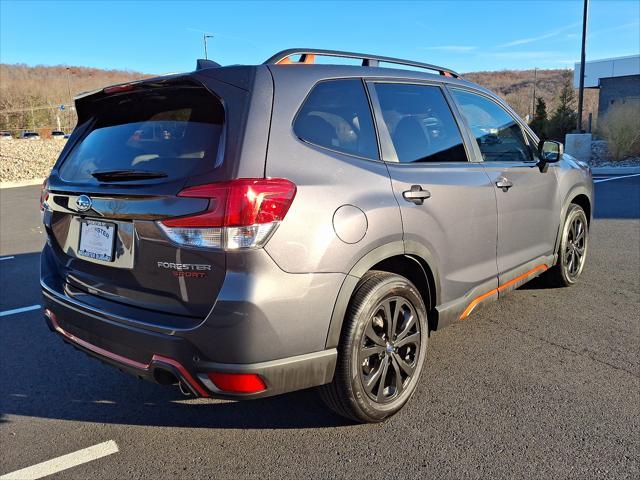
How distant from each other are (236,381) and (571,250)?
3.98 m

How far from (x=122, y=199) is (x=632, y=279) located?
16.5 ft

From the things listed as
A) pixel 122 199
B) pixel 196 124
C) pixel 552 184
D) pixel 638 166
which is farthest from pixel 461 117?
pixel 638 166

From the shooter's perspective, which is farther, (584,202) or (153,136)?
(584,202)

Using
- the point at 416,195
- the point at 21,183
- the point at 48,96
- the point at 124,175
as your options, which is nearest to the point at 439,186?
the point at 416,195

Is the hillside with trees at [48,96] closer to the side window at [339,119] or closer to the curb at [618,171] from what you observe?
the curb at [618,171]

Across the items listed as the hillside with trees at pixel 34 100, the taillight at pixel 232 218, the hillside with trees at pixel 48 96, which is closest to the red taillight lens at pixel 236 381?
the taillight at pixel 232 218

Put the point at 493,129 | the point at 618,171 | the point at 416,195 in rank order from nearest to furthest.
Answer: the point at 416,195 < the point at 493,129 < the point at 618,171

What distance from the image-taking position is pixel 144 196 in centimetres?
232

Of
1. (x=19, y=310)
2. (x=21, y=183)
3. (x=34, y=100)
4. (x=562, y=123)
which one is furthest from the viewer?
(x=34, y=100)

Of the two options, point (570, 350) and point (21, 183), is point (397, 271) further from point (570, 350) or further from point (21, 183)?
point (21, 183)

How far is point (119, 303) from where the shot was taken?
252 centimetres

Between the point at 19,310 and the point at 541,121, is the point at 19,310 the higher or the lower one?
the lower one

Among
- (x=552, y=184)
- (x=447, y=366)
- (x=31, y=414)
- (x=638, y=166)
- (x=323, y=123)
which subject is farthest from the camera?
(x=638, y=166)

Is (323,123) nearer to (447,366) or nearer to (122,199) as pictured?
(122,199)
